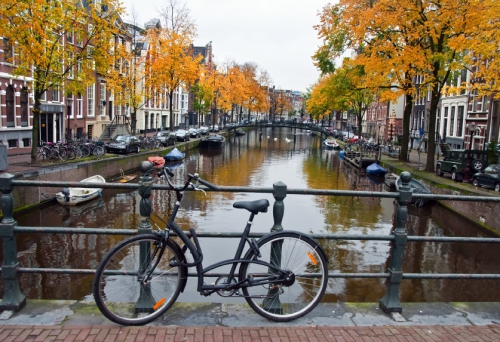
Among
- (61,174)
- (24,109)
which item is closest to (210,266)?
(61,174)

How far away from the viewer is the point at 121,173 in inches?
1002

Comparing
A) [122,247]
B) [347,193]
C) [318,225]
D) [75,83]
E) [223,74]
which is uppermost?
[223,74]

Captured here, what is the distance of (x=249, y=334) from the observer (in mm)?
3463

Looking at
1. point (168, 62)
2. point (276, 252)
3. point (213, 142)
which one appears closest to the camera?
point (276, 252)

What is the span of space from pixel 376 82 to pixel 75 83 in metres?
17.4

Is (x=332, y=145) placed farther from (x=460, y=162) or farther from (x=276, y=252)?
(x=276, y=252)

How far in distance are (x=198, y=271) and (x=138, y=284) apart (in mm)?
538

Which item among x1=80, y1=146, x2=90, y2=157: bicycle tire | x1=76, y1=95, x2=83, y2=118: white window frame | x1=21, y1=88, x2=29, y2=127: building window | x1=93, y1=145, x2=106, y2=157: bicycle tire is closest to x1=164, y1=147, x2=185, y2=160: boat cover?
x1=76, y1=95, x2=83, y2=118: white window frame

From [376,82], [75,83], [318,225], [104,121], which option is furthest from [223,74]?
[318,225]

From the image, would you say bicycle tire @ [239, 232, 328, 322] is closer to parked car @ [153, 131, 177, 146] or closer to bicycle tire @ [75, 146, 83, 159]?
bicycle tire @ [75, 146, 83, 159]

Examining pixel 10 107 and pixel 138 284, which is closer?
pixel 138 284

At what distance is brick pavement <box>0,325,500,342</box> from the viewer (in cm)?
331

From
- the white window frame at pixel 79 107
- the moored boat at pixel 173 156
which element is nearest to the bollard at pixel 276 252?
the moored boat at pixel 173 156

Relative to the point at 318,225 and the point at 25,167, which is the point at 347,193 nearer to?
the point at 318,225
